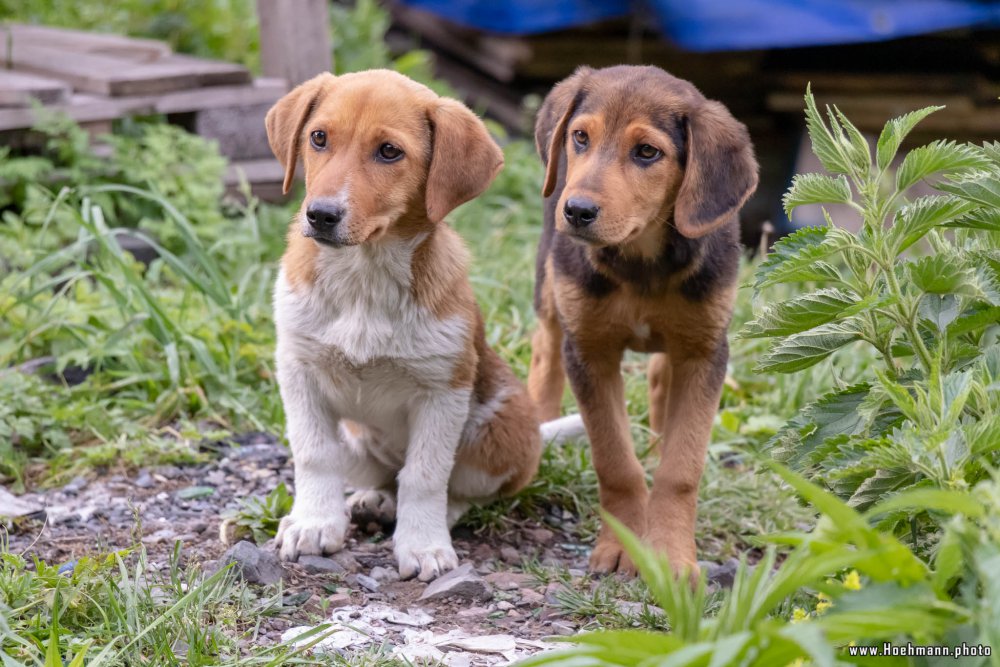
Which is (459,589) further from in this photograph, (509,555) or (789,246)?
(789,246)

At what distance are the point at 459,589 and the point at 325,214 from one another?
1292mm

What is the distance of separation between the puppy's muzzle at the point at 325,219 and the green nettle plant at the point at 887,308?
1.30 metres

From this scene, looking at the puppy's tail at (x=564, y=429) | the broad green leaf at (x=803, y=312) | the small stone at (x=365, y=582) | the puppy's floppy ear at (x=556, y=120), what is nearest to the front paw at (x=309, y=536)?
the small stone at (x=365, y=582)

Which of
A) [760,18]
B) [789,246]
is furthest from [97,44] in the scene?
[789,246]

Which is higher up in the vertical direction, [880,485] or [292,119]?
[292,119]

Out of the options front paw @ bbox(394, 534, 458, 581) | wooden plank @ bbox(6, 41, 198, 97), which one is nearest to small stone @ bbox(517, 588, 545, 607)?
front paw @ bbox(394, 534, 458, 581)

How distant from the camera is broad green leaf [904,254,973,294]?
3.09 metres

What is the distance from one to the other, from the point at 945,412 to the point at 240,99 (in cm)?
571

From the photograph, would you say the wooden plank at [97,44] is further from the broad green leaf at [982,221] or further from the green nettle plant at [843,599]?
the green nettle plant at [843,599]

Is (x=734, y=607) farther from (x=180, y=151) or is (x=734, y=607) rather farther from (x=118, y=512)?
(x=180, y=151)

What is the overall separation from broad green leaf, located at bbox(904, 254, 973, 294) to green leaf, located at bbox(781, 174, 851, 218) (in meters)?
0.26

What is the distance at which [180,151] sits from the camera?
6.95m

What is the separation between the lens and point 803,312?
3223 mm

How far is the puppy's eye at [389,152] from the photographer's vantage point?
156 inches
